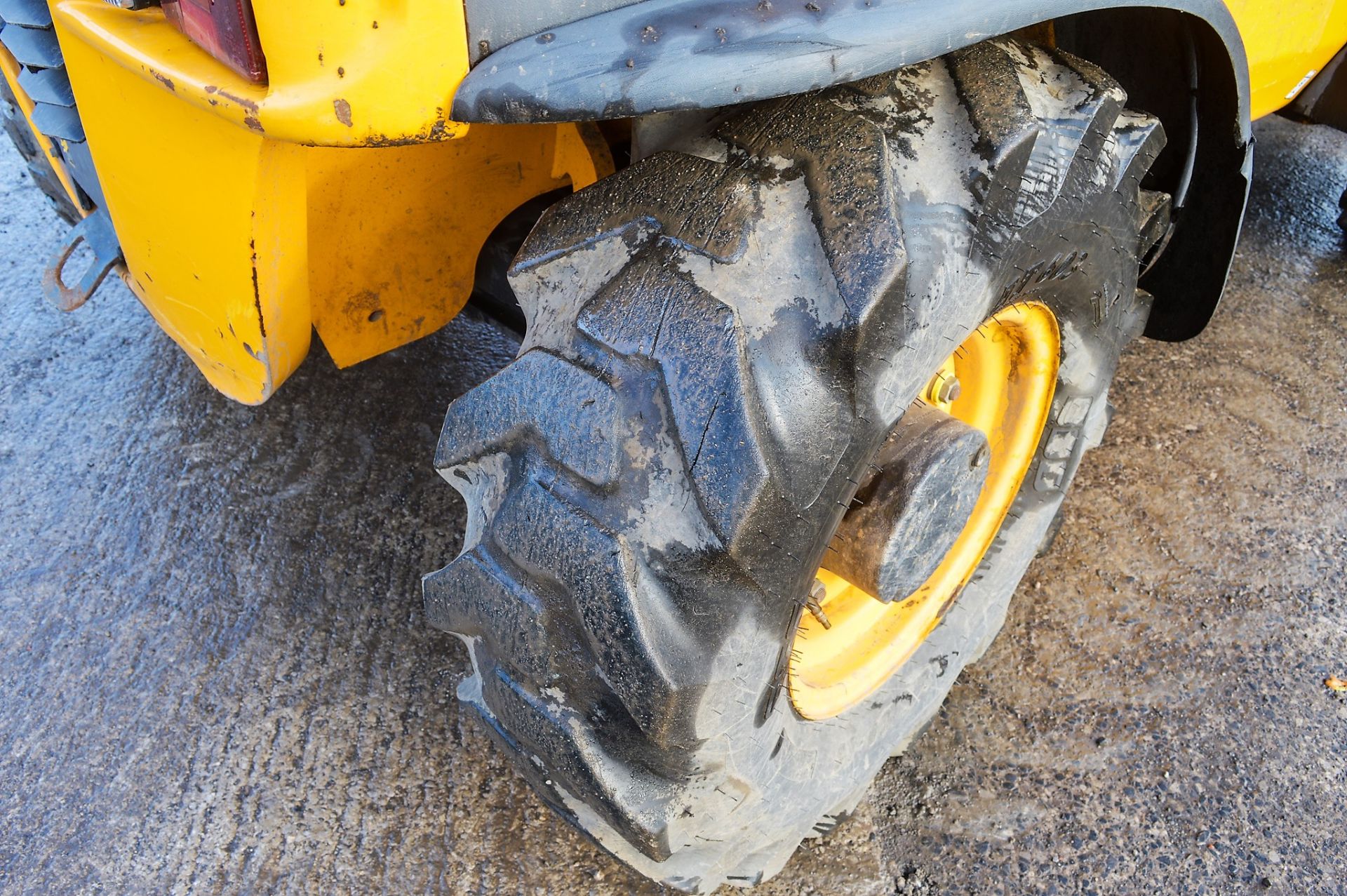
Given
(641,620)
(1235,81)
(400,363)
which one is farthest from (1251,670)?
(400,363)

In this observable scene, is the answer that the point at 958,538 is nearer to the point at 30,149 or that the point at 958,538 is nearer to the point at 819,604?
the point at 819,604

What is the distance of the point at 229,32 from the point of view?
817mm

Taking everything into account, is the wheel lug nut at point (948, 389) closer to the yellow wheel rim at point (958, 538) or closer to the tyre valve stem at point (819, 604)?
the yellow wheel rim at point (958, 538)

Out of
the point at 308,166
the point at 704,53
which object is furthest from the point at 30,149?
the point at 704,53

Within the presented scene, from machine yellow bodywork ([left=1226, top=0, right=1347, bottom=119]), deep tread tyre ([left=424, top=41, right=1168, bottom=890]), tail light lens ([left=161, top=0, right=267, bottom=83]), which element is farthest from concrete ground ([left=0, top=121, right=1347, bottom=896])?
tail light lens ([left=161, top=0, right=267, bottom=83])

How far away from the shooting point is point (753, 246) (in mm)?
897

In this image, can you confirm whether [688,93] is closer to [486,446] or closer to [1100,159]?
[486,446]

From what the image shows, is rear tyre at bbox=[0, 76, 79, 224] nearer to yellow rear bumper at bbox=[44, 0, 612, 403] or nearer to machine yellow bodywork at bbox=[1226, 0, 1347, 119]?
yellow rear bumper at bbox=[44, 0, 612, 403]

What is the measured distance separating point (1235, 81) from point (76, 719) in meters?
1.93

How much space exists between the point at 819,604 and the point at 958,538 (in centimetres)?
24

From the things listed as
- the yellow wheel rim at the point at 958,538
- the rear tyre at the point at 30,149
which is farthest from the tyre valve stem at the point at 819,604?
the rear tyre at the point at 30,149

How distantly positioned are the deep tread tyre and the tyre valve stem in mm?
260

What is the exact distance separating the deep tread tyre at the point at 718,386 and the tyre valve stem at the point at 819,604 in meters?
0.26

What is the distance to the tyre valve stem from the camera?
1.31 metres
